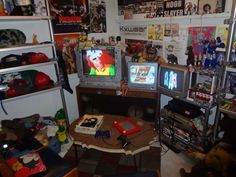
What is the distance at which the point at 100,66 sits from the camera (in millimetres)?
2451

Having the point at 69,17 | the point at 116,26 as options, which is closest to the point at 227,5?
the point at 116,26

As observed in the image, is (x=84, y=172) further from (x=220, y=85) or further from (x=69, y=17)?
(x=69, y=17)

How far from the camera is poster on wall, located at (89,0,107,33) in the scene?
8.89ft

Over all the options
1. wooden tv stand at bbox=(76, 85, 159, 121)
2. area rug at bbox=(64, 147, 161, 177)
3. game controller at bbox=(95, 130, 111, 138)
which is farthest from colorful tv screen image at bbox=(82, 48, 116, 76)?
area rug at bbox=(64, 147, 161, 177)

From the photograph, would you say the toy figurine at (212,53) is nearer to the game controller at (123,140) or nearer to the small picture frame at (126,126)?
the small picture frame at (126,126)

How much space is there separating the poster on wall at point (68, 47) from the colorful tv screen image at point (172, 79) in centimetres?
127

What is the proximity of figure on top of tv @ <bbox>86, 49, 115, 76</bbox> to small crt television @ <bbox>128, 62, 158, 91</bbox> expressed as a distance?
0.84 ft

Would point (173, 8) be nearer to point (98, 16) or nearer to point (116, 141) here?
point (98, 16)

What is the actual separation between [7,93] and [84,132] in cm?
94

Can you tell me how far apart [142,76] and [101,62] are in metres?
0.56

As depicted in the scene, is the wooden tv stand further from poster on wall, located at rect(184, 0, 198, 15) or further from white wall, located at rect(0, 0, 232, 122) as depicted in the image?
poster on wall, located at rect(184, 0, 198, 15)

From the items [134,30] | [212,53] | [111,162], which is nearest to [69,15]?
[134,30]

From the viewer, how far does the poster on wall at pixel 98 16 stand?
8.89ft

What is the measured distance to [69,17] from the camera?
99.0 inches
